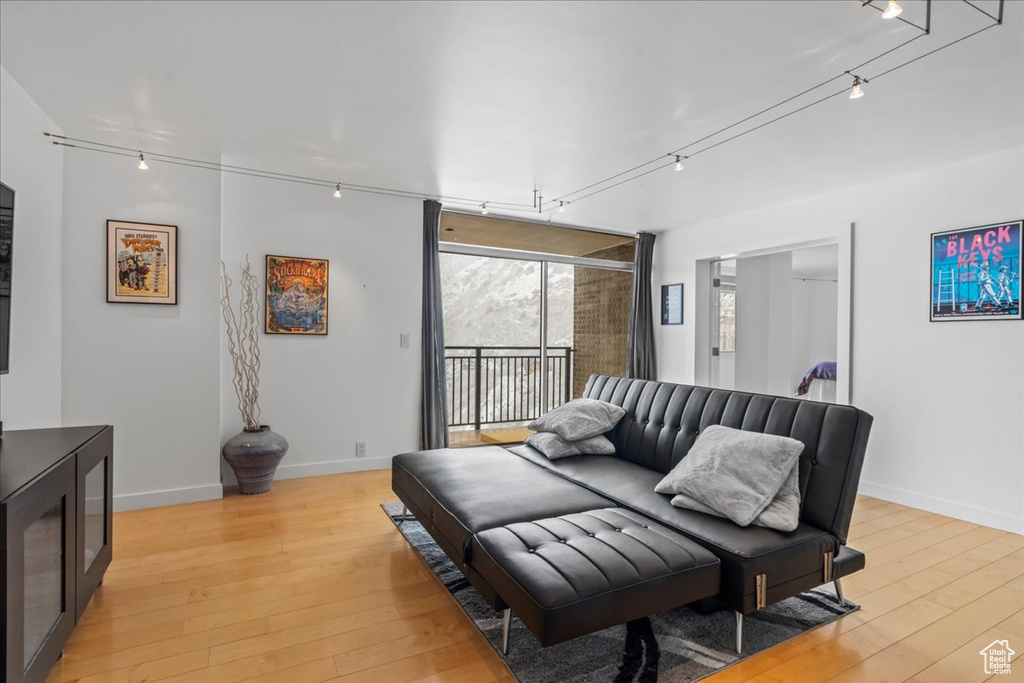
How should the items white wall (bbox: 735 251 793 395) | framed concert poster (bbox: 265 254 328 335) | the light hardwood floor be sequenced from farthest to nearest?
white wall (bbox: 735 251 793 395)
framed concert poster (bbox: 265 254 328 335)
the light hardwood floor

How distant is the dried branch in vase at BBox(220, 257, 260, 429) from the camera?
12.6 ft

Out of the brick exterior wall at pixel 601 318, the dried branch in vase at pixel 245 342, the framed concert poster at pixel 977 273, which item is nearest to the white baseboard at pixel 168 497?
the dried branch in vase at pixel 245 342

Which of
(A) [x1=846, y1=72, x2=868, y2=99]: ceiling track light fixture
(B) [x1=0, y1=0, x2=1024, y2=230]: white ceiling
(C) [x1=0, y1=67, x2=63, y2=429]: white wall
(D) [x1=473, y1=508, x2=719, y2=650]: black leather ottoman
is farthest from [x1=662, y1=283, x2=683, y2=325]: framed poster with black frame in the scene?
(C) [x1=0, y1=67, x2=63, y2=429]: white wall

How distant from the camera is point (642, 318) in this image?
590 centimetres

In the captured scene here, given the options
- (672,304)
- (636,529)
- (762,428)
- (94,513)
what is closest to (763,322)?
(672,304)

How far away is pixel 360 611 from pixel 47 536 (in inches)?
43.6

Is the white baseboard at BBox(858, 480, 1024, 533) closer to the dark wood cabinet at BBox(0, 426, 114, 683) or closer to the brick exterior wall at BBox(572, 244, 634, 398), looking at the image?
the brick exterior wall at BBox(572, 244, 634, 398)

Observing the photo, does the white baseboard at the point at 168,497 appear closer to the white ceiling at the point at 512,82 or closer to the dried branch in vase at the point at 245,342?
the dried branch in vase at the point at 245,342

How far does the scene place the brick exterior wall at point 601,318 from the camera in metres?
6.19

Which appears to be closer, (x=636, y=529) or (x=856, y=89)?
(x=636, y=529)

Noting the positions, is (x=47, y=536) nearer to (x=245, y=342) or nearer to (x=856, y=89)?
(x=245, y=342)

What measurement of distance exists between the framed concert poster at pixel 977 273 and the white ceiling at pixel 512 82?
522 mm

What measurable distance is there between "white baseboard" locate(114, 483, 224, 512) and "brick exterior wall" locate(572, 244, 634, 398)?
4.13m

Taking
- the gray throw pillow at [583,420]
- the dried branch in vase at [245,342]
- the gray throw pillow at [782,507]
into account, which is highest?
the dried branch in vase at [245,342]
